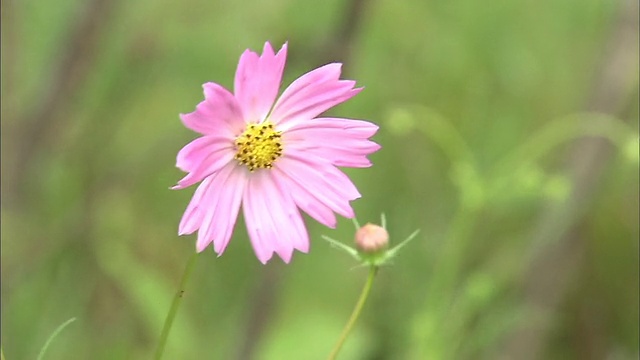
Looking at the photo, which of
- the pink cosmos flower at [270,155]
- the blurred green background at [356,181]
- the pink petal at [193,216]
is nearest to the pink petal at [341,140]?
the pink cosmos flower at [270,155]

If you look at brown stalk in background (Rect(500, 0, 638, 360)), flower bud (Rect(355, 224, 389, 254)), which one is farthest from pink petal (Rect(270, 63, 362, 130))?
brown stalk in background (Rect(500, 0, 638, 360))

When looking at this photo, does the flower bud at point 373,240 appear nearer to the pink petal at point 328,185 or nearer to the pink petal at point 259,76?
the pink petal at point 328,185

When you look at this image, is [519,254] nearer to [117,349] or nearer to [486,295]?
[486,295]

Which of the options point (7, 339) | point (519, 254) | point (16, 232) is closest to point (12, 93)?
point (16, 232)

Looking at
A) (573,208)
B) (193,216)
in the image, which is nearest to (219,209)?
(193,216)

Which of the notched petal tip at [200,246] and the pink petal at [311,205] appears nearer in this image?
the notched petal tip at [200,246]

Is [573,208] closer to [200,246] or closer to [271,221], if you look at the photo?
[271,221]
